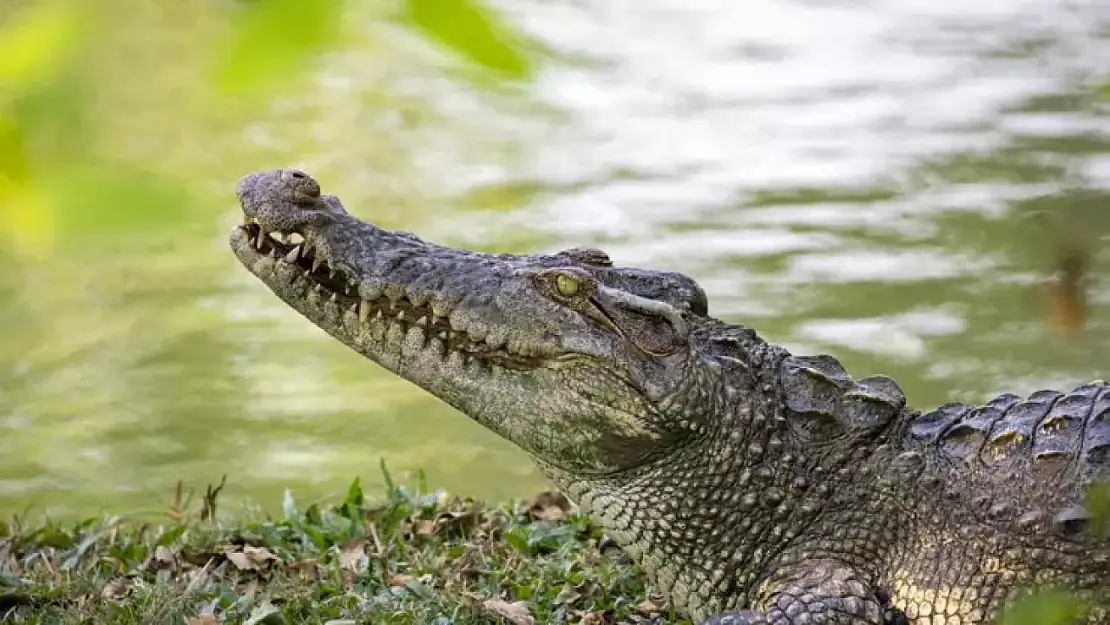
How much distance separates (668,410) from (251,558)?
4.52ft

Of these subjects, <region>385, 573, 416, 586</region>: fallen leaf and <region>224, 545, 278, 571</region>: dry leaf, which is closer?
<region>385, 573, 416, 586</region>: fallen leaf

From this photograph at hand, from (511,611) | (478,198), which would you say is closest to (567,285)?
(511,611)

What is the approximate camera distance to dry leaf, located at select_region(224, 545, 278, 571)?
3549 millimetres

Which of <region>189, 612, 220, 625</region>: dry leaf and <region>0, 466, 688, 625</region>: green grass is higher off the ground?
<region>0, 466, 688, 625</region>: green grass

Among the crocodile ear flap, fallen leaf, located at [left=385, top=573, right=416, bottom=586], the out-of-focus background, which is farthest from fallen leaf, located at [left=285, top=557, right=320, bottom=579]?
the crocodile ear flap

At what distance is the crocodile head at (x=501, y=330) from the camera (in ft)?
9.01

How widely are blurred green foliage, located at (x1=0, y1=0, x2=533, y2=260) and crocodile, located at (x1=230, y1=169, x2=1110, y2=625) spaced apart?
6.22ft

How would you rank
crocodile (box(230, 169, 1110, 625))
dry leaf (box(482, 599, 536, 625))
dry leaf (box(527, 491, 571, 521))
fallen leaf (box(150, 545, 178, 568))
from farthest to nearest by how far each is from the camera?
dry leaf (box(527, 491, 571, 521)), fallen leaf (box(150, 545, 178, 568)), dry leaf (box(482, 599, 536, 625)), crocodile (box(230, 169, 1110, 625))

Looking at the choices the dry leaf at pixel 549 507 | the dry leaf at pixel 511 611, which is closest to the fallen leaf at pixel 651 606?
the dry leaf at pixel 511 611

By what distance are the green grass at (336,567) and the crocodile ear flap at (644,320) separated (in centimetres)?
78

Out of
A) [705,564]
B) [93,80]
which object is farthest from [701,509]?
[93,80]

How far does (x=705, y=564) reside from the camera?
2.79m

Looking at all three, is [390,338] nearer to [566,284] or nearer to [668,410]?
[566,284]

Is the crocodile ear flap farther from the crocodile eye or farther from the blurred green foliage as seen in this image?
the blurred green foliage
